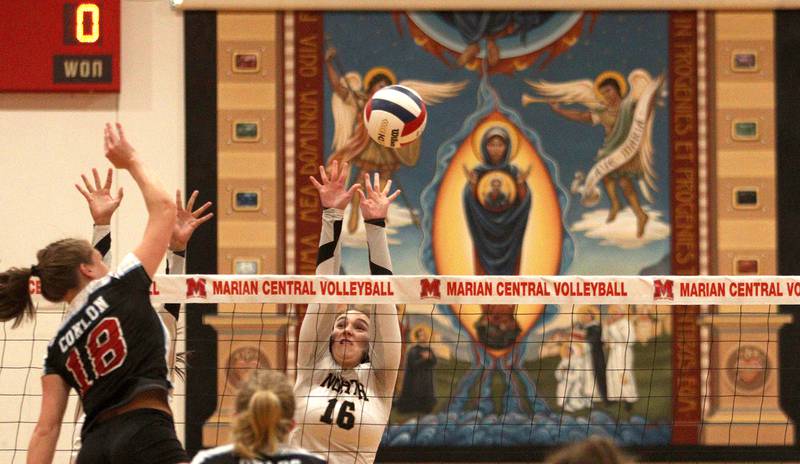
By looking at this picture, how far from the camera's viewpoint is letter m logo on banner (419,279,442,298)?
19.6 feet

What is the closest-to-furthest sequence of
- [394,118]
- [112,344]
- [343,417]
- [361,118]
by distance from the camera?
[112,344] → [343,417] → [394,118] → [361,118]

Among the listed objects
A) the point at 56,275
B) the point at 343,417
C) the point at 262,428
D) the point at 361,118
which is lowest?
the point at 343,417

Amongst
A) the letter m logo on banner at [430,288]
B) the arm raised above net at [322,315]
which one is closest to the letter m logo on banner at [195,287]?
the arm raised above net at [322,315]

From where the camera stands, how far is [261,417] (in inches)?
128

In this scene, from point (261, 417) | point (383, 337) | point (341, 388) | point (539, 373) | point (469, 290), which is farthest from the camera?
point (539, 373)

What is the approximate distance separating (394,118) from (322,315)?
1738mm

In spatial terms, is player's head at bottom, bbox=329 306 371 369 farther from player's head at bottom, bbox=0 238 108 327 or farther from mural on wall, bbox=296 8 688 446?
mural on wall, bbox=296 8 688 446

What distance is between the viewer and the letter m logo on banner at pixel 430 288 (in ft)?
19.6

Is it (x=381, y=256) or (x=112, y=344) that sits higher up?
(x=381, y=256)

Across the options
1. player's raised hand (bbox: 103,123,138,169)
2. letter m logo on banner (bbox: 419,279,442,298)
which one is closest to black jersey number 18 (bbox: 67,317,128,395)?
player's raised hand (bbox: 103,123,138,169)

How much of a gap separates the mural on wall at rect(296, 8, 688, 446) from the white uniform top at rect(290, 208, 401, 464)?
4907 millimetres

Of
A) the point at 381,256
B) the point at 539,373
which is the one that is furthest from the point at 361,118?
the point at 381,256

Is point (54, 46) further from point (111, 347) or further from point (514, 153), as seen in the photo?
point (111, 347)

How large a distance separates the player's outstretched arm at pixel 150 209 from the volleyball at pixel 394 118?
332 cm
